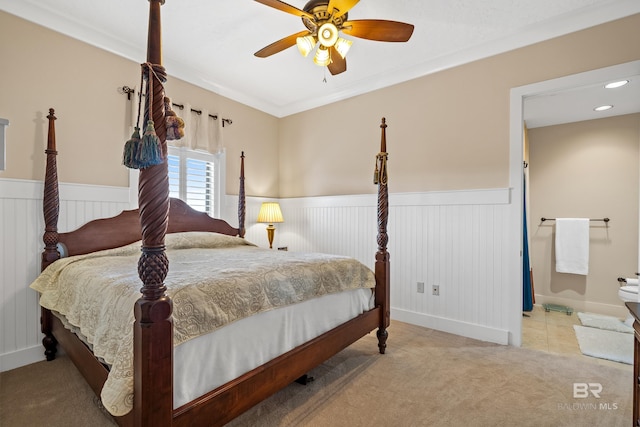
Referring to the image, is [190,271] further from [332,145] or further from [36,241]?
[332,145]

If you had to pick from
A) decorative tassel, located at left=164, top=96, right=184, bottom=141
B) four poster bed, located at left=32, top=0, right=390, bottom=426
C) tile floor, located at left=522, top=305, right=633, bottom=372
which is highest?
decorative tassel, located at left=164, top=96, right=184, bottom=141

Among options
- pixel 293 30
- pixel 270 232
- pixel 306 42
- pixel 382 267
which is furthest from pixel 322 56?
pixel 270 232

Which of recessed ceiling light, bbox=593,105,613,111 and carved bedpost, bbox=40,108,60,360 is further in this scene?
recessed ceiling light, bbox=593,105,613,111

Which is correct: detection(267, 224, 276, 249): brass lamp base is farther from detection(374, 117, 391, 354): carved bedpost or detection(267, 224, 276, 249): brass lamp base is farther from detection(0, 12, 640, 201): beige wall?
detection(374, 117, 391, 354): carved bedpost

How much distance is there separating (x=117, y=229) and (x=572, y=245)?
5.14m

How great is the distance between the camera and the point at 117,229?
8.97 feet

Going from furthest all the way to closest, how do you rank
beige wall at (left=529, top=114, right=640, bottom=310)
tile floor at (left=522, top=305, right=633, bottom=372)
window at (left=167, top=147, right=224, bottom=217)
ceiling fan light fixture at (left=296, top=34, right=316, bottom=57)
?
beige wall at (left=529, top=114, right=640, bottom=310)
window at (left=167, top=147, right=224, bottom=217)
tile floor at (left=522, top=305, right=633, bottom=372)
ceiling fan light fixture at (left=296, top=34, right=316, bottom=57)

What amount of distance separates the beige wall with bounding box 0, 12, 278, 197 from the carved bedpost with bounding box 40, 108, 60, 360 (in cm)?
15

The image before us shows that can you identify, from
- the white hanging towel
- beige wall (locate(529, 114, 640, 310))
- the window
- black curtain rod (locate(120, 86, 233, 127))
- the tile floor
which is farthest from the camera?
the white hanging towel

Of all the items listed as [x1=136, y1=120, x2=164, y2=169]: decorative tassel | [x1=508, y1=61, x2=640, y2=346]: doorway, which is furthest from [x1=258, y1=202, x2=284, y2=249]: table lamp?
[x1=136, y1=120, x2=164, y2=169]: decorative tassel

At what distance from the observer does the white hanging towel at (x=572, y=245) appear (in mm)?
3736

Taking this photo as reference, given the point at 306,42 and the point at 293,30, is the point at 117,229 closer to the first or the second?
the point at 306,42

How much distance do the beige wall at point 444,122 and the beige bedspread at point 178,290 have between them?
1519mm

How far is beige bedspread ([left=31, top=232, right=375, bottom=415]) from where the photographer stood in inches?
48.8
